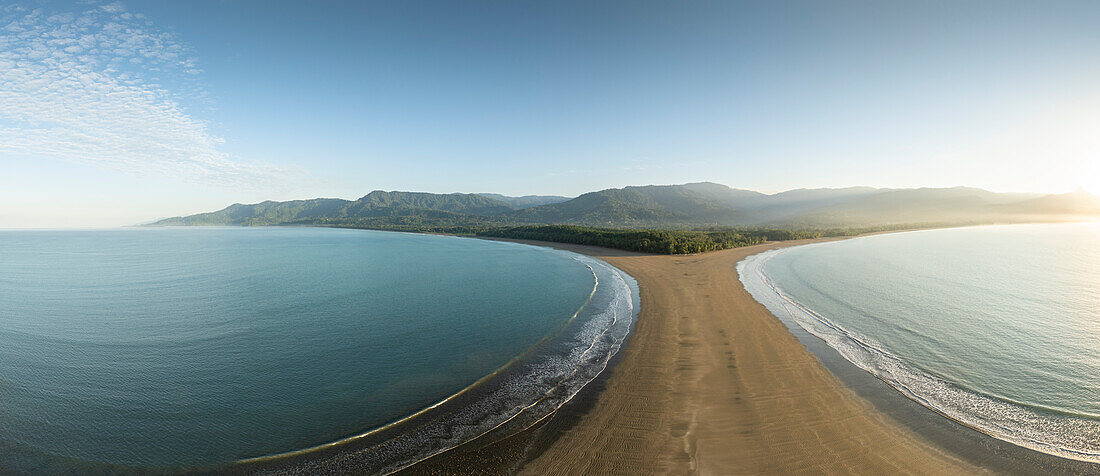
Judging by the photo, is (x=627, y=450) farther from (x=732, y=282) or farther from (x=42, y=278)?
(x=42, y=278)

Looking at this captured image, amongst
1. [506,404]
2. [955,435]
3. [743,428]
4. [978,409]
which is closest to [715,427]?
[743,428]

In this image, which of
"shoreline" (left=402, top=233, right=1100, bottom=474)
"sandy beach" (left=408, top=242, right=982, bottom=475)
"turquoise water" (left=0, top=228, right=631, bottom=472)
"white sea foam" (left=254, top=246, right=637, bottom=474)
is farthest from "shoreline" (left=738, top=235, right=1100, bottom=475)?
"turquoise water" (left=0, top=228, right=631, bottom=472)

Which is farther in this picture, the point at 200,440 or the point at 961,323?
the point at 961,323

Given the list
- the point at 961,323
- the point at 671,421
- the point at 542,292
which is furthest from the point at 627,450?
the point at 961,323

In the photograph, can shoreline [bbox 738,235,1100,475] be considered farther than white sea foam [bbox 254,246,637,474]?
No

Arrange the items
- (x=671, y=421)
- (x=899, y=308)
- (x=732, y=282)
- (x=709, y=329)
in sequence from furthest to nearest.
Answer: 1. (x=732, y=282)
2. (x=899, y=308)
3. (x=709, y=329)
4. (x=671, y=421)

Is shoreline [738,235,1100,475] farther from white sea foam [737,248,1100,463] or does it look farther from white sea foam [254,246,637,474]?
white sea foam [254,246,637,474]

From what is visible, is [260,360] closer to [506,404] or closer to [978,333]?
[506,404]
